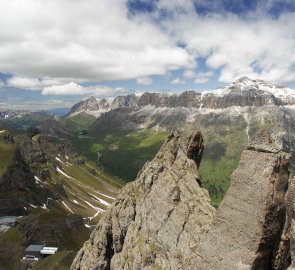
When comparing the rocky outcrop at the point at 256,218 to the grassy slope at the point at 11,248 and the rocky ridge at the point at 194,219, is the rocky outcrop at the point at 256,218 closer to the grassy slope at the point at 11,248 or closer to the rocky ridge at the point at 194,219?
the rocky ridge at the point at 194,219

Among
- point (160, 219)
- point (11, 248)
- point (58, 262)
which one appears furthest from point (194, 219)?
point (11, 248)

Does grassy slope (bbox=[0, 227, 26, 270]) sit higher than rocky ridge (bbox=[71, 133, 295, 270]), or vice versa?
rocky ridge (bbox=[71, 133, 295, 270])

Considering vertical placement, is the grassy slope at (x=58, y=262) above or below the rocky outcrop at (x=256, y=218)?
below

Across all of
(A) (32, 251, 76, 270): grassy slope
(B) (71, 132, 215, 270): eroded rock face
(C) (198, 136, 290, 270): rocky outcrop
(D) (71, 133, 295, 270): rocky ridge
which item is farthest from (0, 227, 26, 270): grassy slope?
(C) (198, 136, 290, 270): rocky outcrop

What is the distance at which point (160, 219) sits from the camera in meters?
48.8

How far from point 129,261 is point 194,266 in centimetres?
1252

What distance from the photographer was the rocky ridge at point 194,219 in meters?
34.4

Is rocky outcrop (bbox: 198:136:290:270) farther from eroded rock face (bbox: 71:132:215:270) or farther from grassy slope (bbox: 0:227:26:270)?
grassy slope (bbox: 0:227:26:270)

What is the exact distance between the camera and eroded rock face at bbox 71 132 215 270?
4419 cm

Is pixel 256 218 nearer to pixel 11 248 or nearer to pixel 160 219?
pixel 160 219

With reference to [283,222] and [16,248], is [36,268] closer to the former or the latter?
[16,248]

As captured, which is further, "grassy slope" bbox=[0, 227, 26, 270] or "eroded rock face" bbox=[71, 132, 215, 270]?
"grassy slope" bbox=[0, 227, 26, 270]

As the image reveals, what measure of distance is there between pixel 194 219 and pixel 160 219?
5288mm

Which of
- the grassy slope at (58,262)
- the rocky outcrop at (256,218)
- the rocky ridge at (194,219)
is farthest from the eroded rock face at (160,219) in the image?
the grassy slope at (58,262)
